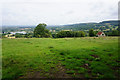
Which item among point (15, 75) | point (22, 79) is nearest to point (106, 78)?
point (22, 79)

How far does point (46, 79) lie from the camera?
159 inches

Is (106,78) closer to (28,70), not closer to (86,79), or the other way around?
(86,79)

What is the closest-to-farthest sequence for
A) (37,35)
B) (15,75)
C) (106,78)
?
(106,78)
(15,75)
(37,35)

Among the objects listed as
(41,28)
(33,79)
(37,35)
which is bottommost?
(33,79)

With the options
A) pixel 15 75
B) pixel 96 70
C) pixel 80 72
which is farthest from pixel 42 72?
pixel 96 70

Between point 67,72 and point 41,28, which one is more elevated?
point 41,28

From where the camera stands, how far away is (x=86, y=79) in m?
3.97

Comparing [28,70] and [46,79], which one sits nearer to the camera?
[46,79]

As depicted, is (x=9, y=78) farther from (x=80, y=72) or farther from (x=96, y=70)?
(x=96, y=70)

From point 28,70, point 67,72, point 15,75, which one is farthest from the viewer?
point 28,70

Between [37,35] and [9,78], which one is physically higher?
[37,35]

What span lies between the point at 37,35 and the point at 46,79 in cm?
3689

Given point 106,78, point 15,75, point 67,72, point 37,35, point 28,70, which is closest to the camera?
point 106,78

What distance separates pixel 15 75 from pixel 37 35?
1424 inches
